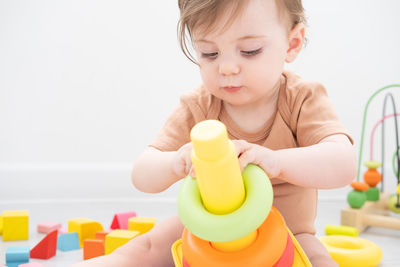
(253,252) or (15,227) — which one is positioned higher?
(253,252)

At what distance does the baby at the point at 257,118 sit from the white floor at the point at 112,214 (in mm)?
306

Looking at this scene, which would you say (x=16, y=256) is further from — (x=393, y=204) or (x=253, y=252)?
(x=393, y=204)

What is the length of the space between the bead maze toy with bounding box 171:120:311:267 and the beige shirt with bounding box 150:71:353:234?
0.20m

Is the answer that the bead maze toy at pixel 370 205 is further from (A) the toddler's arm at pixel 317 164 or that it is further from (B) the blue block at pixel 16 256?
(B) the blue block at pixel 16 256

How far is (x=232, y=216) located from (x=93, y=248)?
0.57 m

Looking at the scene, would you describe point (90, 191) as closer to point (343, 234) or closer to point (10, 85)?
point (10, 85)

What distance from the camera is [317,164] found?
27.9 inches

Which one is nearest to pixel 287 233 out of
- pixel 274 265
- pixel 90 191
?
pixel 274 265

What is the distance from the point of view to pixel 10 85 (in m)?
1.67

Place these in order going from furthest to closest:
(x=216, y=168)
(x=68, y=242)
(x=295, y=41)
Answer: (x=68, y=242), (x=295, y=41), (x=216, y=168)

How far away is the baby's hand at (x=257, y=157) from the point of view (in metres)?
0.61

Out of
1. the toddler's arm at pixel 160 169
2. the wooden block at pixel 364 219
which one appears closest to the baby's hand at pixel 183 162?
the toddler's arm at pixel 160 169

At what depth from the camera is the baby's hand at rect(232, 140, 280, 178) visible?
615 millimetres

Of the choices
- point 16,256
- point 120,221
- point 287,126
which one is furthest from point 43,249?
point 287,126
